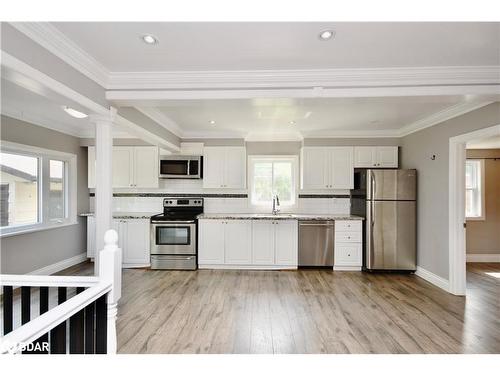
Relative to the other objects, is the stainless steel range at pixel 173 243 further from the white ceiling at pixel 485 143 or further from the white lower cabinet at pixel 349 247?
the white ceiling at pixel 485 143

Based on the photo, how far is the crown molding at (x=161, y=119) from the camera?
332 cm

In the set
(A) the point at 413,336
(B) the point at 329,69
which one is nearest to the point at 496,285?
(A) the point at 413,336

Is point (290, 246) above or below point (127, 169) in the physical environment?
below

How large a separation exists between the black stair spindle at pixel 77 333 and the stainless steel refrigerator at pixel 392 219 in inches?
159

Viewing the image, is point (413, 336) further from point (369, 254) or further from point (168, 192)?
point (168, 192)

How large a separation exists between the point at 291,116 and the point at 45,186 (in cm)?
404

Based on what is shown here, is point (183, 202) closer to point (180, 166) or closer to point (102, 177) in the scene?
point (180, 166)

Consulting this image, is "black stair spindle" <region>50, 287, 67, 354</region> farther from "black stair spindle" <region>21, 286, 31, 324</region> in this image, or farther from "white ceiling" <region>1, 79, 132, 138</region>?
"white ceiling" <region>1, 79, 132, 138</region>

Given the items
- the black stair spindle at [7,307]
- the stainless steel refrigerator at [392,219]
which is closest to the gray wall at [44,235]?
the black stair spindle at [7,307]

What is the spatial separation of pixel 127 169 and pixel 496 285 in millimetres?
6061

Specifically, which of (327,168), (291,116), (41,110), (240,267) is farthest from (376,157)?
(41,110)

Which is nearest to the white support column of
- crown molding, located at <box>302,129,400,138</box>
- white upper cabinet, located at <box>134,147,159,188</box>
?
white upper cabinet, located at <box>134,147,159,188</box>
